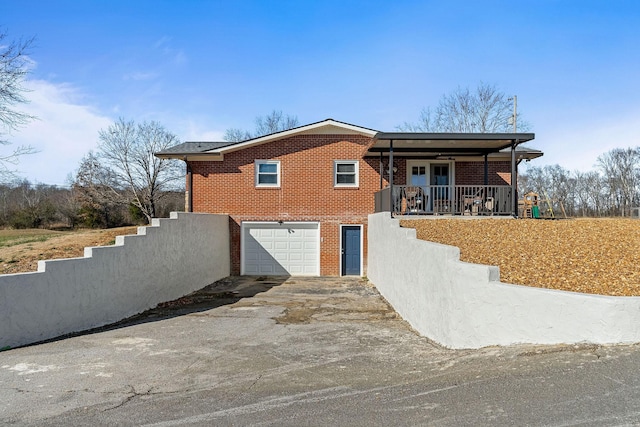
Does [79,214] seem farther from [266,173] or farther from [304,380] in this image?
[304,380]

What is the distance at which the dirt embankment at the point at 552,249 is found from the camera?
7062 millimetres

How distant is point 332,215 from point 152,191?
18439 millimetres

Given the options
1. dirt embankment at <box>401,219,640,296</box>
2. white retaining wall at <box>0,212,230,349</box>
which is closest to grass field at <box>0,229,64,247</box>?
white retaining wall at <box>0,212,230,349</box>

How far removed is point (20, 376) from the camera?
5816mm

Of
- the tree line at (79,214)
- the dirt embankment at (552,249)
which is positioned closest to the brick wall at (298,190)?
the dirt embankment at (552,249)

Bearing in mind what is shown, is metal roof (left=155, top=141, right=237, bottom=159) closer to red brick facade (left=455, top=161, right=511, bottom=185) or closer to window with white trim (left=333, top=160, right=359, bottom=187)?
window with white trim (left=333, top=160, right=359, bottom=187)

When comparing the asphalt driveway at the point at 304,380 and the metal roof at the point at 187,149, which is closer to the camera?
the asphalt driveway at the point at 304,380

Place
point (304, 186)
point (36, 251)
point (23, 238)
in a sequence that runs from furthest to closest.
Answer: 1. point (23, 238)
2. point (304, 186)
3. point (36, 251)

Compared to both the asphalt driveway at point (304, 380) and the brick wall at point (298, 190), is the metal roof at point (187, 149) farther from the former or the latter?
the asphalt driveway at point (304, 380)

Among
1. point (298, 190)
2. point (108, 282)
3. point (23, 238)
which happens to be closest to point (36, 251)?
point (23, 238)

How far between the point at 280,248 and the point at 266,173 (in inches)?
119

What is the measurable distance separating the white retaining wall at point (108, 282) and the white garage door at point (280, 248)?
2.65 meters

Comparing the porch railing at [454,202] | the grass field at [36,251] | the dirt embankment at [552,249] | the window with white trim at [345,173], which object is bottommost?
the grass field at [36,251]

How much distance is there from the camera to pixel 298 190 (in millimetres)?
17625
